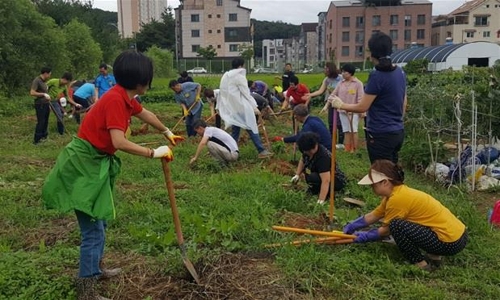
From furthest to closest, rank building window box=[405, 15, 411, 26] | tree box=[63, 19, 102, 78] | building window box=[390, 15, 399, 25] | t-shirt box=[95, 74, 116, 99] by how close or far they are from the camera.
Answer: building window box=[390, 15, 399, 25]
building window box=[405, 15, 411, 26]
tree box=[63, 19, 102, 78]
t-shirt box=[95, 74, 116, 99]

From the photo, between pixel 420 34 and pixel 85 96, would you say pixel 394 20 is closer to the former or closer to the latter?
pixel 420 34

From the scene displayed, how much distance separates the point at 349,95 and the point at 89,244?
226 inches

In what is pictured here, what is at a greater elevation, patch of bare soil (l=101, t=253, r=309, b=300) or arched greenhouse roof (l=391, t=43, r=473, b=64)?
arched greenhouse roof (l=391, t=43, r=473, b=64)

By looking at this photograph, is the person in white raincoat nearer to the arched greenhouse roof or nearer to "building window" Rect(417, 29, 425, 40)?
the arched greenhouse roof

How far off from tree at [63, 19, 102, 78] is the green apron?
21.5m

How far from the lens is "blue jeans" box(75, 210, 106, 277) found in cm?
303

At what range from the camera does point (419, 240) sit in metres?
3.55

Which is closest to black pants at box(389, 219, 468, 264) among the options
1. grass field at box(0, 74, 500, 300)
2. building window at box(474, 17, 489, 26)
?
grass field at box(0, 74, 500, 300)

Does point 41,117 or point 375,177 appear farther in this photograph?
point 41,117

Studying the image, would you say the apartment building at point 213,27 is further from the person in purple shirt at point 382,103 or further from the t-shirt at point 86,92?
the person in purple shirt at point 382,103

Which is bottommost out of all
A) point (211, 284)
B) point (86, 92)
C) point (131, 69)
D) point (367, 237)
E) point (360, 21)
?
point (211, 284)

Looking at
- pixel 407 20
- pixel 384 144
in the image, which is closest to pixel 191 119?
pixel 384 144

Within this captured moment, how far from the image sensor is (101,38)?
114 feet

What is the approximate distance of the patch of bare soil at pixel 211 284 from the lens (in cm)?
321
